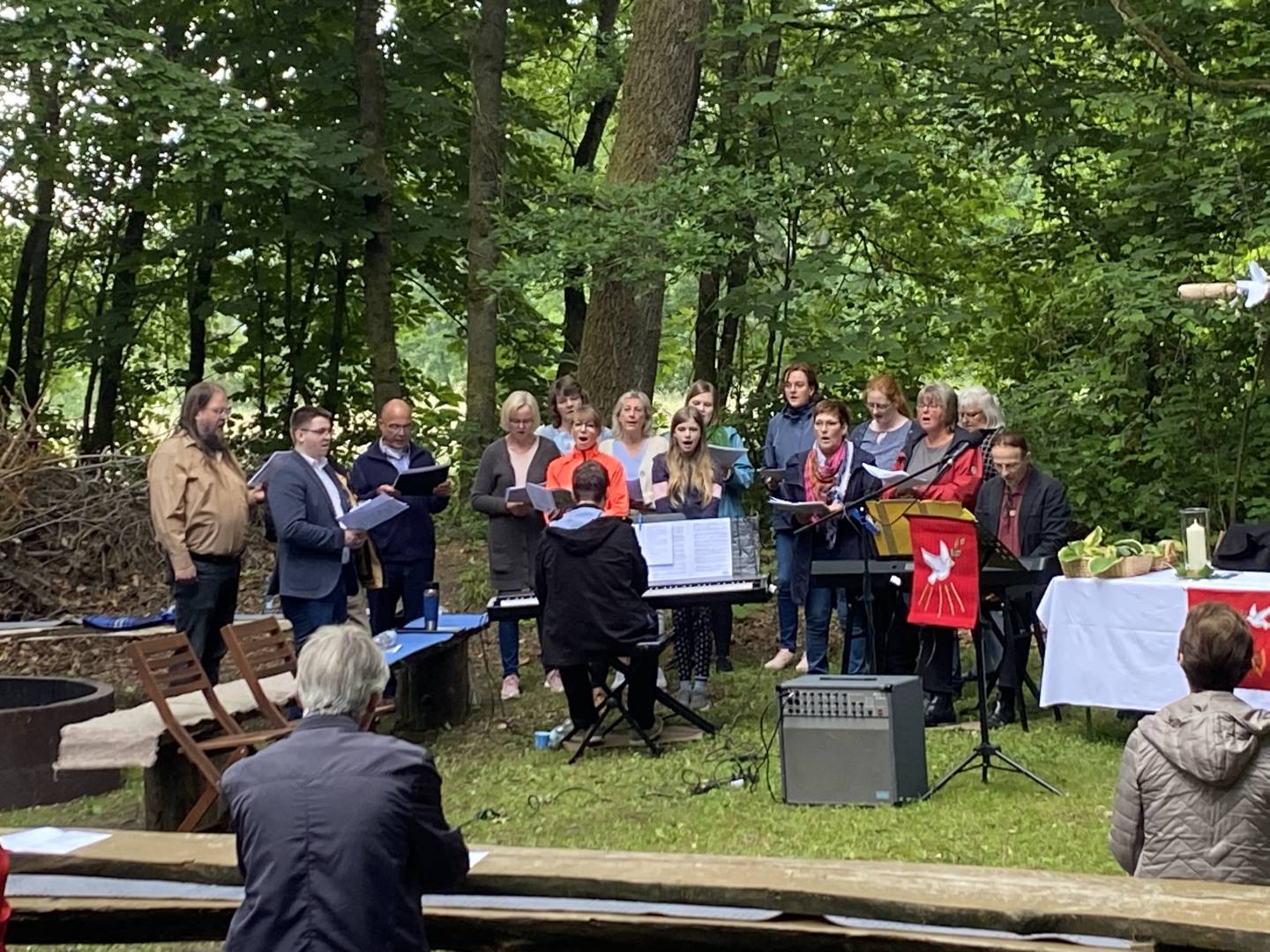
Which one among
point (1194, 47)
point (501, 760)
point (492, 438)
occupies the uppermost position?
point (1194, 47)

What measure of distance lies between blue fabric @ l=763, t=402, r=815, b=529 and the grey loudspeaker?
275 cm

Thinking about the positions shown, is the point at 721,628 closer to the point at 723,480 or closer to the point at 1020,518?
the point at 723,480

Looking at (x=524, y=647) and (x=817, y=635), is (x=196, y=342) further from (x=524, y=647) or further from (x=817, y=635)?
(x=817, y=635)

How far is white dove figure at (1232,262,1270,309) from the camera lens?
20.3 ft

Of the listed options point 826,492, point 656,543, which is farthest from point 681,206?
point 656,543

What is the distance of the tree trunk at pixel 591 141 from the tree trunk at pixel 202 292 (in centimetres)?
399

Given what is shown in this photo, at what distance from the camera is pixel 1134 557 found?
7.30m

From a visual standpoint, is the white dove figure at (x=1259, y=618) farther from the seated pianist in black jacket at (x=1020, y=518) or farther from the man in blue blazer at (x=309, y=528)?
the man in blue blazer at (x=309, y=528)

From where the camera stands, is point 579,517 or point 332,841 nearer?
point 332,841

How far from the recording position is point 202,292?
17797mm

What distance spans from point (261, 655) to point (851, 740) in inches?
109

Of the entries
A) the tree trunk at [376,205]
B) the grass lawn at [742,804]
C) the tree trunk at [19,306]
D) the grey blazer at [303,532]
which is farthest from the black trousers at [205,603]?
the tree trunk at [19,306]

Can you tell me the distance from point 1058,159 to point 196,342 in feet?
37.1

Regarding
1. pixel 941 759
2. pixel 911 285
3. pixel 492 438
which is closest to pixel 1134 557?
pixel 941 759
